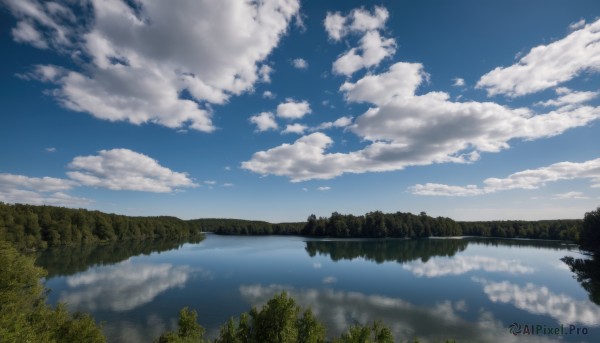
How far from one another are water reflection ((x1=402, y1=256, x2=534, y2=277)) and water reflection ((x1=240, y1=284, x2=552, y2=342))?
88.4ft

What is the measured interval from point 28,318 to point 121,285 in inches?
1477

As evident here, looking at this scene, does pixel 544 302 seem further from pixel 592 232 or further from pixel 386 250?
pixel 386 250

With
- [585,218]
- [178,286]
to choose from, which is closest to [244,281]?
[178,286]

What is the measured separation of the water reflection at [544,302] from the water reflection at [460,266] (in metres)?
13.3

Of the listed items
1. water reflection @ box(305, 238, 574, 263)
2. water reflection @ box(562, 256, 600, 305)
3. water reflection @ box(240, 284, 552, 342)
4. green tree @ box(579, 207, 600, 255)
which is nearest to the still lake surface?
water reflection @ box(240, 284, 552, 342)

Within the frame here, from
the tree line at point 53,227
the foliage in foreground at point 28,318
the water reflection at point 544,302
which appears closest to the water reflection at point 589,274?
the water reflection at point 544,302

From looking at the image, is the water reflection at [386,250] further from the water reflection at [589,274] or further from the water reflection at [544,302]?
the water reflection at [544,302]

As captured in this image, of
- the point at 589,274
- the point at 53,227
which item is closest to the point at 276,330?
the point at 589,274

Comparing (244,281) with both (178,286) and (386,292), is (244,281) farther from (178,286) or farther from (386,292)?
(386,292)

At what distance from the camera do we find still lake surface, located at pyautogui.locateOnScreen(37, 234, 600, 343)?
3691 centimetres

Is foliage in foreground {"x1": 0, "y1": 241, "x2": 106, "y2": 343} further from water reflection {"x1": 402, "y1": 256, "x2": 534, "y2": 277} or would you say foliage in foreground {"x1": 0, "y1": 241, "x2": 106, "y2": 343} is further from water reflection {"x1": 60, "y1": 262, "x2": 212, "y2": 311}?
water reflection {"x1": 402, "y1": 256, "x2": 534, "y2": 277}

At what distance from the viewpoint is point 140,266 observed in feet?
269

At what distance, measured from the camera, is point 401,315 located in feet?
133

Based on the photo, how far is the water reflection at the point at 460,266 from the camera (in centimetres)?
7541
